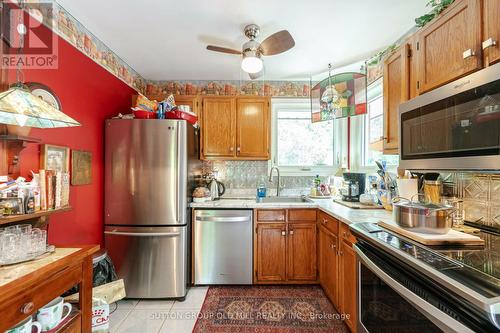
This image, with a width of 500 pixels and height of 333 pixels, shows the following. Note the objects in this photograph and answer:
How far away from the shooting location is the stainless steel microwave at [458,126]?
2.87ft

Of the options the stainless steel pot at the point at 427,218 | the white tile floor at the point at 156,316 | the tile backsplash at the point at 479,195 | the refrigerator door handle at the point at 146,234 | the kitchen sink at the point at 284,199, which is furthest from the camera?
the kitchen sink at the point at 284,199

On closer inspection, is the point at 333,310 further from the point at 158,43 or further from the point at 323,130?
the point at 158,43

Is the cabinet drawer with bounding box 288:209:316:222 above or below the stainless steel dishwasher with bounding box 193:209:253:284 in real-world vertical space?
above

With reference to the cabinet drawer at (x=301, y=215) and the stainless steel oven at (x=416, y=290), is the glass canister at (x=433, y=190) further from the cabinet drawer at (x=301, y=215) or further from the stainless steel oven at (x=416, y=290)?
the cabinet drawer at (x=301, y=215)

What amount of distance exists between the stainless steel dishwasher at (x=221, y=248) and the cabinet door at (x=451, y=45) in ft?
6.26

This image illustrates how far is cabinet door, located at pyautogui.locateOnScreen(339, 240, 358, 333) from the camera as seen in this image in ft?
5.06

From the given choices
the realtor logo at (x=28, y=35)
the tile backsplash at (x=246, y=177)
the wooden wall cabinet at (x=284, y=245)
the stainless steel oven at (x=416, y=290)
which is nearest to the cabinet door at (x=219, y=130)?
Result: the tile backsplash at (x=246, y=177)

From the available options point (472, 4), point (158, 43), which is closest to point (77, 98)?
point (158, 43)

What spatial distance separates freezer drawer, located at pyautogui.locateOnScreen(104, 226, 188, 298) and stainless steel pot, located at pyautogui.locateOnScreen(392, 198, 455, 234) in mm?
1841

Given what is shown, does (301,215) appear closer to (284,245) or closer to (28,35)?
(284,245)

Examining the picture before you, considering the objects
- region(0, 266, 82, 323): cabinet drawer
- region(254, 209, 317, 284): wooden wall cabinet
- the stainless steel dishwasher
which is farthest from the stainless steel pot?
region(0, 266, 82, 323): cabinet drawer

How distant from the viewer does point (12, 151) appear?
4.37ft

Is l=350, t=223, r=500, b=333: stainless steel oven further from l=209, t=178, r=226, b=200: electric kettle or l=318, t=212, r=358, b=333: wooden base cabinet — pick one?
l=209, t=178, r=226, b=200: electric kettle

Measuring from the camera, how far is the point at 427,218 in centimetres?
110
